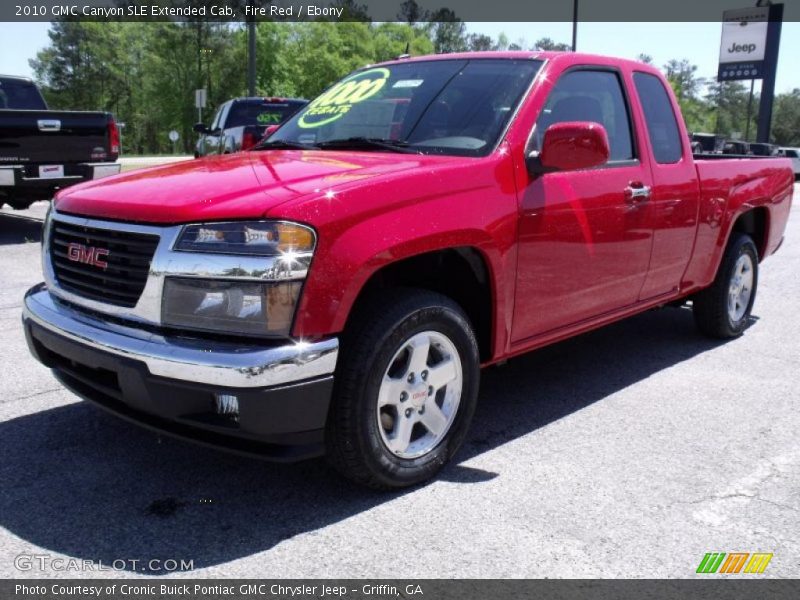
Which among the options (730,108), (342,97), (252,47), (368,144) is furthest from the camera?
(730,108)

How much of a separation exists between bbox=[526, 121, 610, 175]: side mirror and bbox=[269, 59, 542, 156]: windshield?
25cm

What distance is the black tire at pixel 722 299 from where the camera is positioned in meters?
5.46

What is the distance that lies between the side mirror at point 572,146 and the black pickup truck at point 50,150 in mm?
7274

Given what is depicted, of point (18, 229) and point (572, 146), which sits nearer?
point (572, 146)

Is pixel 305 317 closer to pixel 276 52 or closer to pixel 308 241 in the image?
pixel 308 241

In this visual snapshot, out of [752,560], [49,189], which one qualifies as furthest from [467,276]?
[49,189]

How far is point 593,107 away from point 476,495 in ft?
7.26

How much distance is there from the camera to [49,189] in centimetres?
949

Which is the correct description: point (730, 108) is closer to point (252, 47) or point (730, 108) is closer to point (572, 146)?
point (252, 47)

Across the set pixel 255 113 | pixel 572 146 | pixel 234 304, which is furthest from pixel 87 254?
pixel 255 113

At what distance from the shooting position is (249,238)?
2.65 metres

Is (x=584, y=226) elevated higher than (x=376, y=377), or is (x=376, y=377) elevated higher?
(x=584, y=226)

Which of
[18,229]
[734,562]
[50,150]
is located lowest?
[734,562]
